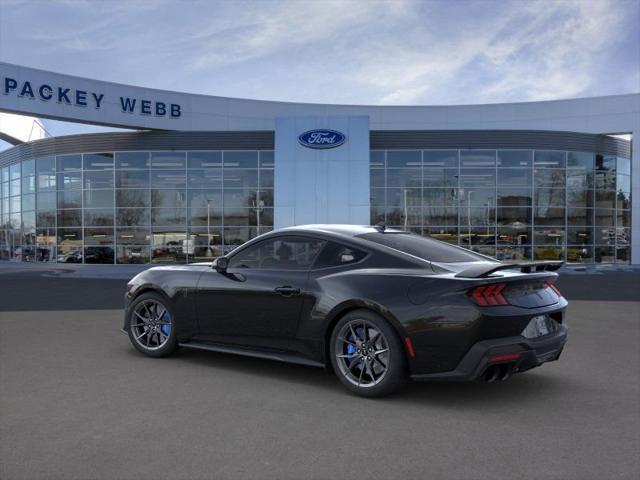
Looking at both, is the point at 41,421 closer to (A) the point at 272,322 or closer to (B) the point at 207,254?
(A) the point at 272,322

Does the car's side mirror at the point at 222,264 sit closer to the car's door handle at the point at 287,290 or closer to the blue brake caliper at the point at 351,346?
the car's door handle at the point at 287,290

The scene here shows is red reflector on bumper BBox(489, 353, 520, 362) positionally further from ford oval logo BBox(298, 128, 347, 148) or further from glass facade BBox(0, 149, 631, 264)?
glass facade BBox(0, 149, 631, 264)

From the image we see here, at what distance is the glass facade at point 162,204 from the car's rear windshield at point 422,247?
2115 cm

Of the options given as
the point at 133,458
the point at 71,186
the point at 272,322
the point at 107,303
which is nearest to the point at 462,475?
the point at 133,458

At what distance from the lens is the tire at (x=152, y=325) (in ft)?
20.2

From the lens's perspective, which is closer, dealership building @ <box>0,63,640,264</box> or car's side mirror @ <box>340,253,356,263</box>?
car's side mirror @ <box>340,253,356,263</box>

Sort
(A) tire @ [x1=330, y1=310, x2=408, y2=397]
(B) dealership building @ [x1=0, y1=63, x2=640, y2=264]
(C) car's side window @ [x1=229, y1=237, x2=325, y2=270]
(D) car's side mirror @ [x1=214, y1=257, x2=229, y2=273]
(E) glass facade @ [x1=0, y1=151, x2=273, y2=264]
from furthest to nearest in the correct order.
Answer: (E) glass facade @ [x1=0, y1=151, x2=273, y2=264], (B) dealership building @ [x1=0, y1=63, x2=640, y2=264], (D) car's side mirror @ [x1=214, y1=257, x2=229, y2=273], (C) car's side window @ [x1=229, y1=237, x2=325, y2=270], (A) tire @ [x1=330, y1=310, x2=408, y2=397]

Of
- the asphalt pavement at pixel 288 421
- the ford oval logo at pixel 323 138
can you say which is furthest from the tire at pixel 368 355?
the ford oval logo at pixel 323 138

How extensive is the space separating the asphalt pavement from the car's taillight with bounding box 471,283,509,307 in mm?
828

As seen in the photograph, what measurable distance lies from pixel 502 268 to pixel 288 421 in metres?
2.06

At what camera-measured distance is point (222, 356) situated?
6.38m

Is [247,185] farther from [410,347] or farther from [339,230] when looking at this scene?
[410,347]

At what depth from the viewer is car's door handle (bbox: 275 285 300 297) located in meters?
5.17

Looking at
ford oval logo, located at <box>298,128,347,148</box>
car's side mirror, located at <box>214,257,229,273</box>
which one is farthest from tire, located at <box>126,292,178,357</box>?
ford oval logo, located at <box>298,128,347,148</box>
